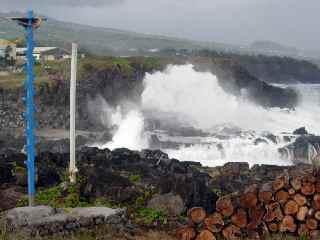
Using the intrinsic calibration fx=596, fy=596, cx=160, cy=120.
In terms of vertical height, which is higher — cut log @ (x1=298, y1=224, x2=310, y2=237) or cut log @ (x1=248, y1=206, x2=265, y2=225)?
cut log @ (x1=248, y1=206, x2=265, y2=225)

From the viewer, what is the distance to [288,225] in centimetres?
1059

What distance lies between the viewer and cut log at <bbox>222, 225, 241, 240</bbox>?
1055cm

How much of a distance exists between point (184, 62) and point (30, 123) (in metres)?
63.6

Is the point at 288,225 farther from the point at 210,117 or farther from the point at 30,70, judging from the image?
the point at 210,117

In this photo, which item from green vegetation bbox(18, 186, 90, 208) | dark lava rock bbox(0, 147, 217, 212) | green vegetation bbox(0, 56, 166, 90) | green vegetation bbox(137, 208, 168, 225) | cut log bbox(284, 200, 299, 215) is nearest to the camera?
cut log bbox(284, 200, 299, 215)

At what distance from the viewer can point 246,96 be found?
66812mm

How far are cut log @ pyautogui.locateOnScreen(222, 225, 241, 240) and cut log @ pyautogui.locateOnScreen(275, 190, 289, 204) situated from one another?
91 centimetres

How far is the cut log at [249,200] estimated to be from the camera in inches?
424

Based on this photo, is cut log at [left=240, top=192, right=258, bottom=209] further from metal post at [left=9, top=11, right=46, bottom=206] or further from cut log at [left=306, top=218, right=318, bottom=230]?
metal post at [left=9, top=11, right=46, bottom=206]

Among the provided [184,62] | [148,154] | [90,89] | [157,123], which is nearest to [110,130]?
[157,123]

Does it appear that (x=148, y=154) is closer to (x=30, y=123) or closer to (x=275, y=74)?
(x=30, y=123)

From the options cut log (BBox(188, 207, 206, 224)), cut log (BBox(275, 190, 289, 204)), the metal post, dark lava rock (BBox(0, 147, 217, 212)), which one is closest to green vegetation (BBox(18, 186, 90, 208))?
dark lava rock (BBox(0, 147, 217, 212))

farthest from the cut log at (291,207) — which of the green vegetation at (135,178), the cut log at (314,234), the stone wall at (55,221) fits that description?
the green vegetation at (135,178)

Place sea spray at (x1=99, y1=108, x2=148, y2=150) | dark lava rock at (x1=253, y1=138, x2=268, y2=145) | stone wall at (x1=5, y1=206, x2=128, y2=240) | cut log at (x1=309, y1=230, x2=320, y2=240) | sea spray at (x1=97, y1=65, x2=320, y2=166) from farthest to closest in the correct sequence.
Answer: sea spray at (x1=99, y1=108, x2=148, y2=150), dark lava rock at (x1=253, y1=138, x2=268, y2=145), sea spray at (x1=97, y1=65, x2=320, y2=166), stone wall at (x1=5, y1=206, x2=128, y2=240), cut log at (x1=309, y1=230, x2=320, y2=240)
